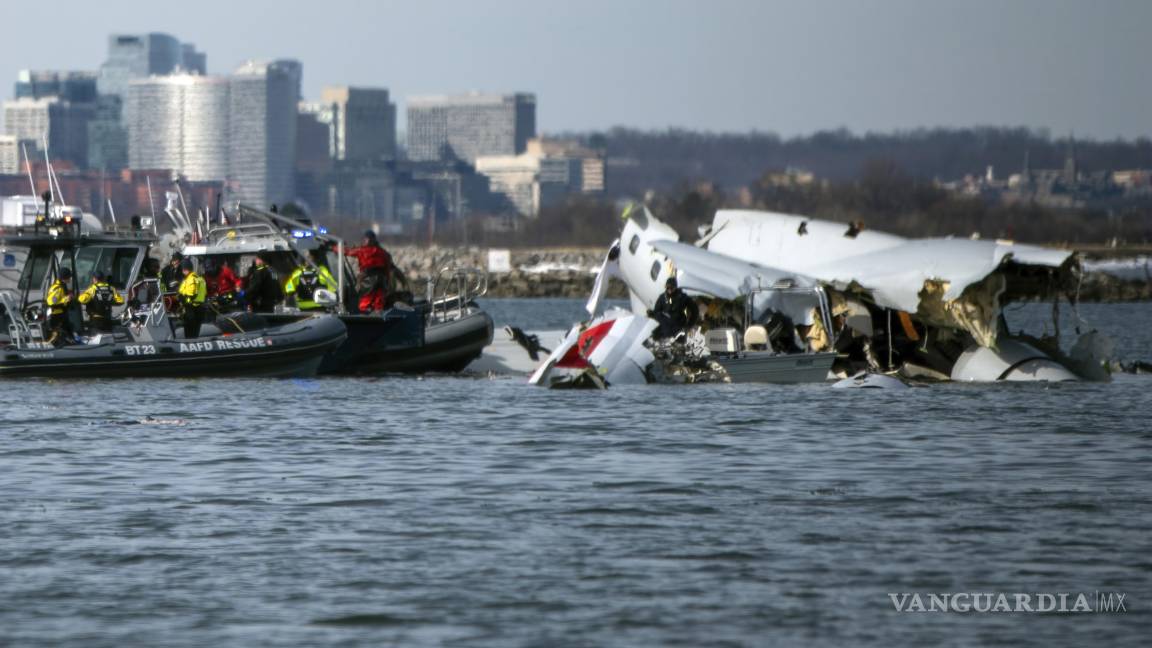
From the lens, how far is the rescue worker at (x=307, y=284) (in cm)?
3086

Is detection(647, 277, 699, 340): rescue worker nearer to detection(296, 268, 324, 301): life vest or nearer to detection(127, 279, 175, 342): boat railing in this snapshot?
detection(296, 268, 324, 301): life vest

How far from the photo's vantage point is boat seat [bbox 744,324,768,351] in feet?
94.4

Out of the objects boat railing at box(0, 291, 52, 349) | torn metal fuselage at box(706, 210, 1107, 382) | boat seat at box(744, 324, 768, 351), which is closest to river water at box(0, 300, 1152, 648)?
boat railing at box(0, 291, 52, 349)

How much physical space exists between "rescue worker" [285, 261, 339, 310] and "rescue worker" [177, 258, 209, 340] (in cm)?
281

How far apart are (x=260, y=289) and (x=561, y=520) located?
627 inches

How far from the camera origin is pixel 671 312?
97.5 ft

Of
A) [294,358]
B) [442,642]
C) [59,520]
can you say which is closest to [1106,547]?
[442,642]

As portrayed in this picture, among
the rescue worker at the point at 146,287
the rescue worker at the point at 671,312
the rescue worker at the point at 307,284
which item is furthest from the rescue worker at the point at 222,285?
the rescue worker at the point at 671,312

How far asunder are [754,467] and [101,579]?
26.6 feet

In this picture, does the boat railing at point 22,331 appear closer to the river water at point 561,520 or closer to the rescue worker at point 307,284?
the river water at point 561,520

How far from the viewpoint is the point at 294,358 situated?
91.1ft

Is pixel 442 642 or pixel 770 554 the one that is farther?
pixel 770 554

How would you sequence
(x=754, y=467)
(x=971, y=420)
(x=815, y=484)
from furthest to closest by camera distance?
(x=971, y=420) → (x=754, y=467) → (x=815, y=484)

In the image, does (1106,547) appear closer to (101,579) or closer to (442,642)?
(442,642)
